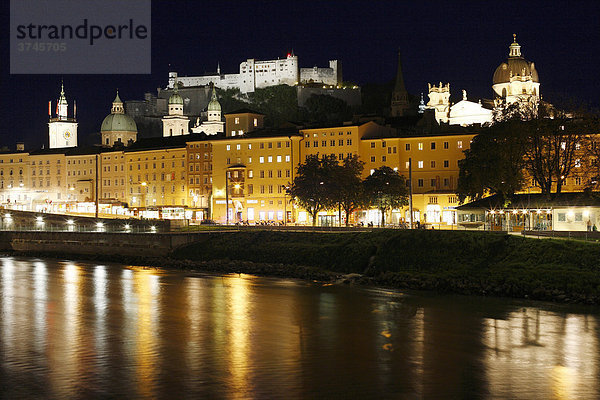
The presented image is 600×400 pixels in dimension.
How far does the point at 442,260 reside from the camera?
130 ft

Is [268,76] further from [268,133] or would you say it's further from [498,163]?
[498,163]

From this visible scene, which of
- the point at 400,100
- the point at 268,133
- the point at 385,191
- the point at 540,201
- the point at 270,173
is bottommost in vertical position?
the point at 540,201

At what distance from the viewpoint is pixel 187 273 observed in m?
46.9

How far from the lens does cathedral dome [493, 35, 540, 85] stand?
11506cm

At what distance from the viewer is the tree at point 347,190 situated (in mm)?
67375

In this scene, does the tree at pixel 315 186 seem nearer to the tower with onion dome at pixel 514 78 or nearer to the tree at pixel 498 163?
the tree at pixel 498 163

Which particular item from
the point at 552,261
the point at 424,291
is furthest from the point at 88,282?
the point at 552,261

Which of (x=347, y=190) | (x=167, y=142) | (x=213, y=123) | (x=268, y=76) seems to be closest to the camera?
(x=347, y=190)

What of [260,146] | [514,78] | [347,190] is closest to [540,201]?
[347,190]

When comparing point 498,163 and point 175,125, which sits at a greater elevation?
point 175,125

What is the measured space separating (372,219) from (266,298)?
42141mm

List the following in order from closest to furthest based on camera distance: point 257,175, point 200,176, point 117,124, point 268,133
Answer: point 257,175, point 268,133, point 200,176, point 117,124

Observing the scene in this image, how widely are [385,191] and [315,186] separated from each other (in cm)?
648

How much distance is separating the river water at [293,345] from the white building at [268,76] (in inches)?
4838
